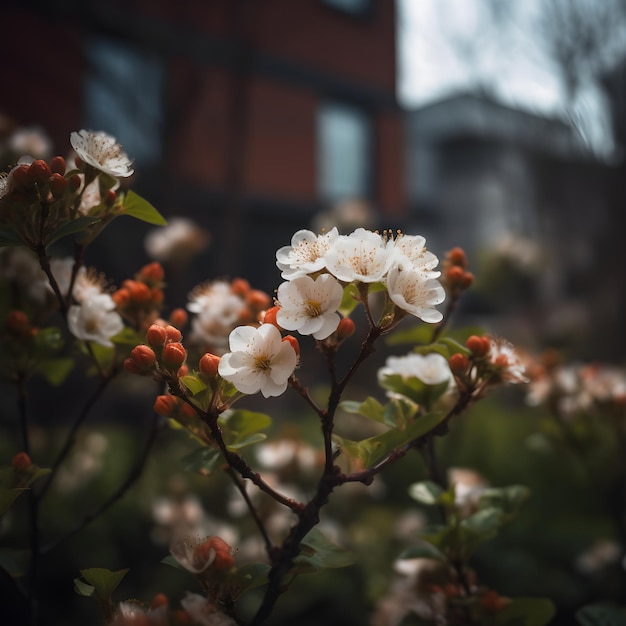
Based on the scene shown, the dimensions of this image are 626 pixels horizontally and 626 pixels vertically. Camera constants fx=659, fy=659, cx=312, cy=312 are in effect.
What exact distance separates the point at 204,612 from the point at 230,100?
22.0ft

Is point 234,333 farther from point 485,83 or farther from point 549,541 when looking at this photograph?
point 485,83

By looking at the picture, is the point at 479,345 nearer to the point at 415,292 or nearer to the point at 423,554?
the point at 415,292

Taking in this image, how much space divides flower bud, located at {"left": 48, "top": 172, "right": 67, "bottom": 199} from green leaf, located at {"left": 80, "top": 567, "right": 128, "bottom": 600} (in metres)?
0.45

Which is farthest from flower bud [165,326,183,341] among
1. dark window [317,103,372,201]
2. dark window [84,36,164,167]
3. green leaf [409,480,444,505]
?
dark window [317,103,372,201]

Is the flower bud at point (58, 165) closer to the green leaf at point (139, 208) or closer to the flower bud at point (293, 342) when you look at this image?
the green leaf at point (139, 208)

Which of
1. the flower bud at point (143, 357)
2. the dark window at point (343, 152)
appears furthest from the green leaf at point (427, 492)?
the dark window at point (343, 152)

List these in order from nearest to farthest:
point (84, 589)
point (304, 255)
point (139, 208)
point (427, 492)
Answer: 1. point (84, 589)
2. point (304, 255)
3. point (139, 208)
4. point (427, 492)

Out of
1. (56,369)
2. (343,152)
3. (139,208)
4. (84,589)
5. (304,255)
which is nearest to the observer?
(84,589)

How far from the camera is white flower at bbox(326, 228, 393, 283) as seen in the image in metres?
0.75

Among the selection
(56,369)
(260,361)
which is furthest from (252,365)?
(56,369)

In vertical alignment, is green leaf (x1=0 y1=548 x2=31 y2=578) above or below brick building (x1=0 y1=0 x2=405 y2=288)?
above

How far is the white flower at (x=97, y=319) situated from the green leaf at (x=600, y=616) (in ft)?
2.84

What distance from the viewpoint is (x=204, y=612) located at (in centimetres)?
76

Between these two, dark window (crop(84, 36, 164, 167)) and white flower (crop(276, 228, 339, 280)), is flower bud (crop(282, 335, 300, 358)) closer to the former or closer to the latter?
white flower (crop(276, 228, 339, 280))
